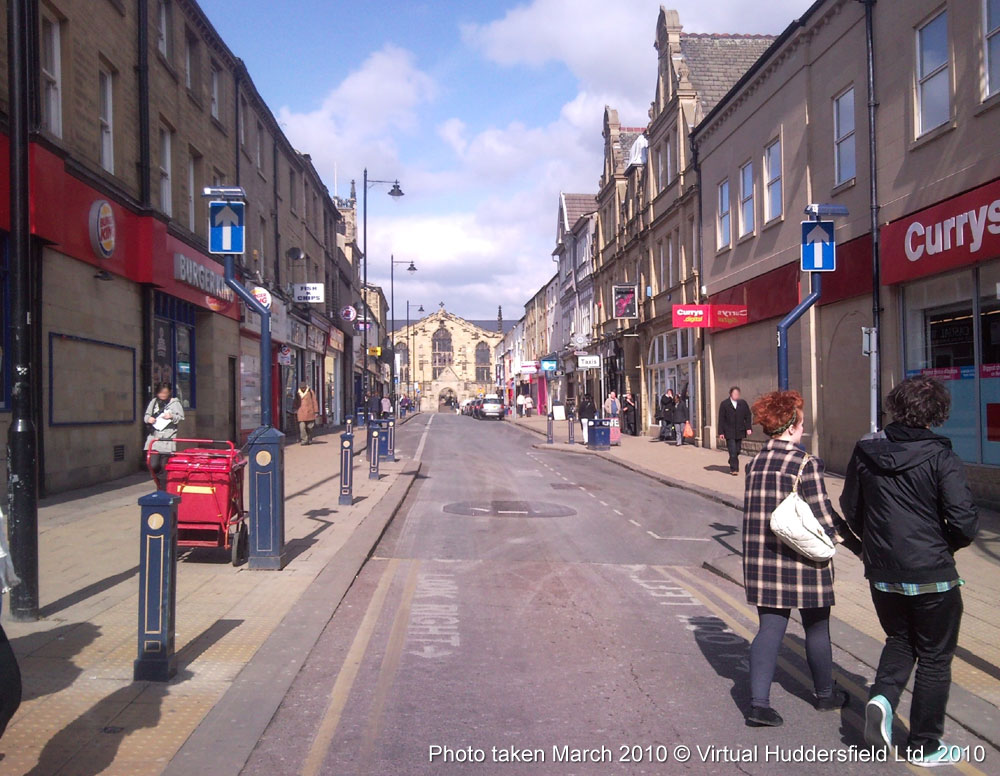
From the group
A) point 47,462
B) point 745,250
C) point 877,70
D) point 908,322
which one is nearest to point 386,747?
point 47,462

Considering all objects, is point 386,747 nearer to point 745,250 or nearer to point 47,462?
point 47,462

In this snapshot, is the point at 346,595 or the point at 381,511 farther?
the point at 381,511

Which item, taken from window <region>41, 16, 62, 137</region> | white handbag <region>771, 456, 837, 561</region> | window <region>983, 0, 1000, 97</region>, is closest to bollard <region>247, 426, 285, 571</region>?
white handbag <region>771, 456, 837, 561</region>

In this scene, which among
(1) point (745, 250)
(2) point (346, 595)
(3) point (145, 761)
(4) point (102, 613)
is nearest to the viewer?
(3) point (145, 761)

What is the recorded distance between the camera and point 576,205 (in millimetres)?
53875

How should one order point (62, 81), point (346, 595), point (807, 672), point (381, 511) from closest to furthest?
point (807, 672)
point (346, 595)
point (381, 511)
point (62, 81)

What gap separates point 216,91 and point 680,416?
16.1m

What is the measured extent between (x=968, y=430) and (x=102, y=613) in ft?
38.0

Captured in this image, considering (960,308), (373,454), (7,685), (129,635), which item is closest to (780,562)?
(7,685)

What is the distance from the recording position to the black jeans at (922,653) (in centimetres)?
394

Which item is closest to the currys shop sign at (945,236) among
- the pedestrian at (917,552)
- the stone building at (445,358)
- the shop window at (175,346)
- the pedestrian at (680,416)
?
the pedestrian at (917,552)

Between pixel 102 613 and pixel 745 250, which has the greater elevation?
pixel 745 250

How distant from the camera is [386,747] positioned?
417 cm

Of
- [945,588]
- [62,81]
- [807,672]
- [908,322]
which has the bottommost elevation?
[807,672]
